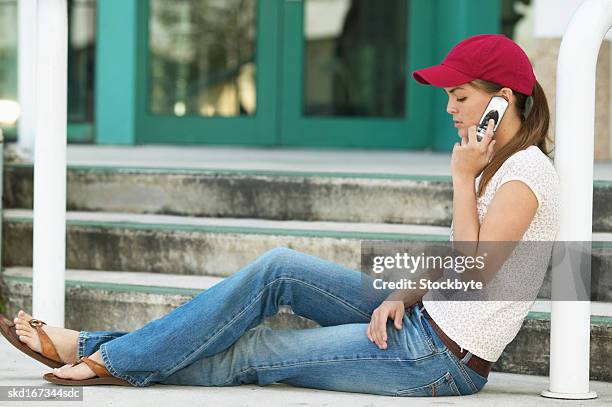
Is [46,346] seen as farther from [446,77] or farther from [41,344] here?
[446,77]

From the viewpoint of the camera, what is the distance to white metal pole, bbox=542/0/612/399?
9.46 feet

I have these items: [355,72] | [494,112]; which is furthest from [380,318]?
[355,72]

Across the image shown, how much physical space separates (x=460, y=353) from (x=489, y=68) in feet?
2.47

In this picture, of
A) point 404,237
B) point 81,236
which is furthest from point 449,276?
point 81,236

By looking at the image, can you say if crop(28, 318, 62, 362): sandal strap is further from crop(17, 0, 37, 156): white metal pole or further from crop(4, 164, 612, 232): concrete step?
crop(17, 0, 37, 156): white metal pole

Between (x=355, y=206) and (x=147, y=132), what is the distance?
3074 mm

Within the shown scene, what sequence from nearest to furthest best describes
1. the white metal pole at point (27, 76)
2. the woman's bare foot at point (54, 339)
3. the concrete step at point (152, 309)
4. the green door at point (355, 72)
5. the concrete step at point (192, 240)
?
1. the woman's bare foot at point (54, 339)
2. the concrete step at point (152, 309)
3. the concrete step at point (192, 240)
4. the white metal pole at point (27, 76)
5. the green door at point (355, 72)

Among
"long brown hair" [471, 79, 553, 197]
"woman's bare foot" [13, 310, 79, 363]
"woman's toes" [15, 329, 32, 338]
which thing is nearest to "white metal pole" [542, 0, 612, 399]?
"long brown hair" [471, 79, 553, 197]

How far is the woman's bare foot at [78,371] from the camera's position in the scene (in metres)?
2.94

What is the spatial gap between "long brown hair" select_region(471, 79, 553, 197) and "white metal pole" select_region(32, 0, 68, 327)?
1.44m

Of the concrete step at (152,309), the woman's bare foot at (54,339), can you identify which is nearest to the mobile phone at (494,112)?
the concrete step at (152,309)

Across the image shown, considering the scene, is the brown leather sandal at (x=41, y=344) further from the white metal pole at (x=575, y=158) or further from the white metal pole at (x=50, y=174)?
the white metal pole at (x=575, y=158)

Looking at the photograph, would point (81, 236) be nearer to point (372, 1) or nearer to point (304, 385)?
point (304, 385)

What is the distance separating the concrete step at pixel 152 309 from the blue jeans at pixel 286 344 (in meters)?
0.50
